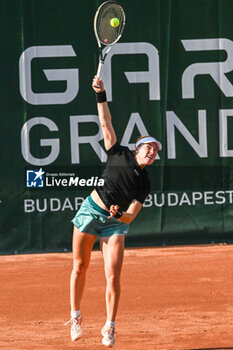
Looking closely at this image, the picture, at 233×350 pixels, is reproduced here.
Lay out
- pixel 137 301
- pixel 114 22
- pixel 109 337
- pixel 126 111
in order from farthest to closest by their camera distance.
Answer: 1. pixel 126 111
2. pixel 137 301
3. pixel 114 22
4. pixel 109 337

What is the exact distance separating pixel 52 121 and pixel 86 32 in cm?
127

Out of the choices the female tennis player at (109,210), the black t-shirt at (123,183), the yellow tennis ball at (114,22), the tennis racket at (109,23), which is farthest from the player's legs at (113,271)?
the yellow tennis ball at (114,22)

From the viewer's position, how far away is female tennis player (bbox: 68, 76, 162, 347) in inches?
205

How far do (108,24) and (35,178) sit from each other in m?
3.54

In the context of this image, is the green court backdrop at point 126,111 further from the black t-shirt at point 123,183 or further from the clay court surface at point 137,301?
the black t-shirt at point 123,183

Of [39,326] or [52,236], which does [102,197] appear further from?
[52,236]

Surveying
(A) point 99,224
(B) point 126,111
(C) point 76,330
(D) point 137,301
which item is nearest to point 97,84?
(A) point 99,224

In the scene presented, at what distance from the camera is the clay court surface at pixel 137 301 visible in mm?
5477

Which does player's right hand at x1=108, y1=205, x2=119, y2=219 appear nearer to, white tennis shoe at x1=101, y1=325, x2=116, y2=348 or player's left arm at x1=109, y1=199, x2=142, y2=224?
player's left arm at x1=109, y1=199, x2=142, y2=224

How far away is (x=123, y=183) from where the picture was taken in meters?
5.32

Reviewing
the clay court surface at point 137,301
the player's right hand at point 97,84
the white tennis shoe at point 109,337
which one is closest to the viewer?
the white tennis shoe at point 109,337

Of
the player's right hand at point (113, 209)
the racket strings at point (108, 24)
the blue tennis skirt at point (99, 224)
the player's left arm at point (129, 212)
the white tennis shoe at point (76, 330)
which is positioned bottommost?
the white tennis shoe at point (76, 330)

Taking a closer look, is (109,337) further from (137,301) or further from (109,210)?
(137,301)

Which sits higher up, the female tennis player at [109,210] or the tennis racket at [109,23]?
the tennis racket at [109,23]
